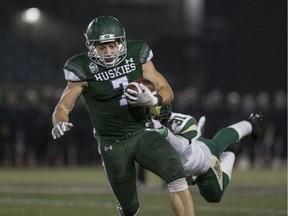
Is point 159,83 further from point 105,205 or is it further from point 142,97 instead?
point 105,205

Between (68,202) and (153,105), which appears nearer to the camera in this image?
(153,105)

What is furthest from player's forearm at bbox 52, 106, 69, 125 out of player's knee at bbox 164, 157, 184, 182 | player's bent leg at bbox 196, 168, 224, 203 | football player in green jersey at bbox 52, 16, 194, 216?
player's bent leg at bbox 196, 168, 224, 203

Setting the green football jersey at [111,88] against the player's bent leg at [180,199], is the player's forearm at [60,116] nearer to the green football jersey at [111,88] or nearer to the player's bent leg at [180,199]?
the green football jersey at [111,88]

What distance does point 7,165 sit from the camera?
16516 millimetres

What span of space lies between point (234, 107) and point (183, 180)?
10274mm

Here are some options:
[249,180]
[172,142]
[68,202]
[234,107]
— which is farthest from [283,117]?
[172,142]

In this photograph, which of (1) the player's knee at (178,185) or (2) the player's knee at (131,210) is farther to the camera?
(2) the player's knee at (131,210)

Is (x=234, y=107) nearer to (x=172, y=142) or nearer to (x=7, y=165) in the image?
(x=7, y=165)

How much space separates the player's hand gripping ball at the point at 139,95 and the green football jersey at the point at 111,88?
0.71 feet

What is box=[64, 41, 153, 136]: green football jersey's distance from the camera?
595cm

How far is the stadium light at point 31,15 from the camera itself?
1880 centimetres

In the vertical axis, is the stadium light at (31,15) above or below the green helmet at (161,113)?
below

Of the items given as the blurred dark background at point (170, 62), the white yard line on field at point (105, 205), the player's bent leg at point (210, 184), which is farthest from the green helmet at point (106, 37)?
the blurred dark background at point (170, 62)

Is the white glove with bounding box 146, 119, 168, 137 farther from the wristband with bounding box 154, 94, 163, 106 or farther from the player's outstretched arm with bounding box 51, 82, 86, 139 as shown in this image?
the player's outstretched arm with bounding box 51, 82, 86, 139
